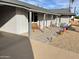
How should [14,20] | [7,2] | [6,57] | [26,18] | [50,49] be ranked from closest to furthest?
1. [6,57]
2. [50,49]
3. [7,2]
4. [14,20]
5. [26,18]

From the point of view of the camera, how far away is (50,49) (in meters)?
7.40

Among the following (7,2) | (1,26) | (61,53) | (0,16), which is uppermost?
(7,2)

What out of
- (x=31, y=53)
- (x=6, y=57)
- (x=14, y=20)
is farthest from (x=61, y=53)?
(x=14, y=20)

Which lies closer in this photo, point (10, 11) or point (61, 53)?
point (61, 53)

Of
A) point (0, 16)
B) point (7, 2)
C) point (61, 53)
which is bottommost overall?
point (61, 53)

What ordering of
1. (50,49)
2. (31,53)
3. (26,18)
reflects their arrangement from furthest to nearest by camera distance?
(26,18)
(50,49)
(31,53)

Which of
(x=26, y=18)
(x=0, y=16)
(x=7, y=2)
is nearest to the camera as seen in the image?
(x=7, y=2)

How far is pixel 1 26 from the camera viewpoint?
46.4 ft

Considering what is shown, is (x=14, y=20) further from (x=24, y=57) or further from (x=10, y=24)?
(x=24, y=57)

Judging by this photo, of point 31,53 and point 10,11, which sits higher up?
point 10,11

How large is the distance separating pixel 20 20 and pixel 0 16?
8.30 feet

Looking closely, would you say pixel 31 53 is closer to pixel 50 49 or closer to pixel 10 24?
pixel 50 49

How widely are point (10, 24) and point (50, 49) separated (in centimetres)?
748

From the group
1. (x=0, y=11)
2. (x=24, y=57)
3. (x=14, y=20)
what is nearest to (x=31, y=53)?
(x=24, y=57)
